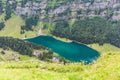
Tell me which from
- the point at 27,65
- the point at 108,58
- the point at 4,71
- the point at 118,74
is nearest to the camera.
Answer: the point at 118,74

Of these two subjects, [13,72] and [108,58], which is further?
[108,58]

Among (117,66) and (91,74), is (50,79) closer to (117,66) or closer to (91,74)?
(91,74)

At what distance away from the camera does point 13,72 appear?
33250 millimetres

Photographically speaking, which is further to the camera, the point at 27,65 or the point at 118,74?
the point at 27,65

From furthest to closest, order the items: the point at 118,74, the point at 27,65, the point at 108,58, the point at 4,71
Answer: the point at 27,65, the point at 108,58, the point at 4,71, the point at 118,74

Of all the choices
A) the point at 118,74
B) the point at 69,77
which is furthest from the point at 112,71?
the point at 69,77

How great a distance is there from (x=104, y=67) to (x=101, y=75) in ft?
7.81

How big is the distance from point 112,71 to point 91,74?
2184mm

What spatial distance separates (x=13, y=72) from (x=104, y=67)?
9636mm

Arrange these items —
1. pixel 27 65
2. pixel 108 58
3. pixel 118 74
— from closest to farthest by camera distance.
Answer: pixel 118 74, pixel 108 58, pixel 27 65

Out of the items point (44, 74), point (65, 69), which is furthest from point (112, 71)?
point (65, 69)

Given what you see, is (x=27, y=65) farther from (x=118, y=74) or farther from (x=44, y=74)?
(x=118, y=74)

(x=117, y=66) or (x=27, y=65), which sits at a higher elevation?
(x=117, y=66)

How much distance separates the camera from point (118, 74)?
31.5 m
